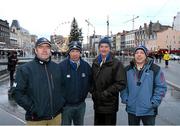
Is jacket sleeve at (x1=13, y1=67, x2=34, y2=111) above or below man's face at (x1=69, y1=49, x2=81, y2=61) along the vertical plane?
below

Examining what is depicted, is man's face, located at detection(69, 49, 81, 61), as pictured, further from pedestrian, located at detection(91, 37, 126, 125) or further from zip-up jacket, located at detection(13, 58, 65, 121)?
zip-up jacket, located at detection(13, 58, 65, 121)

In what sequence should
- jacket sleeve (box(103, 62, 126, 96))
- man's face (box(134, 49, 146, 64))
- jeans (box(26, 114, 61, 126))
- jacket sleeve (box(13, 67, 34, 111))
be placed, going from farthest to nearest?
man's face (box(134, 49, 146, 64)), jacket sleeve (box(103, 62, 126, 96)), jeans (box(26, 114, 61, 126)), jacket sleeve (box(13, 67, 34, 111))

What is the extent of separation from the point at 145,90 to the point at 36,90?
5.41 feet

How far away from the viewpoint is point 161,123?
369 inches

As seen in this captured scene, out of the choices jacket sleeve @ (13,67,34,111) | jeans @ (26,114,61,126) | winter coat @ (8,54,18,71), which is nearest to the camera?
jacket sleeve @ (13,67,34,111)

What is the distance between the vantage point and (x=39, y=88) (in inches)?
206

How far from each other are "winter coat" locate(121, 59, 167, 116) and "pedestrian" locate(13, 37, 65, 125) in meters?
1.19

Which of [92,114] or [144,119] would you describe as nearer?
[144,119]

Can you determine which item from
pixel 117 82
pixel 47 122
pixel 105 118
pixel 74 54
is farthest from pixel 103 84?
pixel 47 122

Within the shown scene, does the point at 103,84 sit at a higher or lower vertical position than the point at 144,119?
higher

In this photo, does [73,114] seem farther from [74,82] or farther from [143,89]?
[143,89]

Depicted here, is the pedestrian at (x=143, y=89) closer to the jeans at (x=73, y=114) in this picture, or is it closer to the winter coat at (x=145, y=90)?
the winter coat at (x=145, y=90)

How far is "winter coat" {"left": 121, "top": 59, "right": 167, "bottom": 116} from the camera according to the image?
592 cm

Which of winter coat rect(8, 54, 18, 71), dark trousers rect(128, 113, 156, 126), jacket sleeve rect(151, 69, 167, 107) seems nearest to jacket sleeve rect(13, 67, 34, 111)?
dark trousers rect(128, 113, 156, 126)
